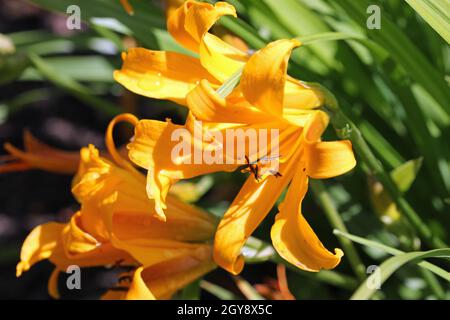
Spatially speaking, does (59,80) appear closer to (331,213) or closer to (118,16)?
(118,16)

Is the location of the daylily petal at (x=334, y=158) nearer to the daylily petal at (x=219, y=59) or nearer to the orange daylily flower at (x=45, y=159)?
the daylily petal at (x=219, y=59)

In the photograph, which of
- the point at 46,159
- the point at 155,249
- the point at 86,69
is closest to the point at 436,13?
the point at 155,249

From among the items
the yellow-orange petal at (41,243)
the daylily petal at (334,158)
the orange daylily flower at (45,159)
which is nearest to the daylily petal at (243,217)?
the daylily petal at (334,158)

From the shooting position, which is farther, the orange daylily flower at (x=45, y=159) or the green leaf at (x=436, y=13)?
the orange daylily flower at (x=45, y=159)

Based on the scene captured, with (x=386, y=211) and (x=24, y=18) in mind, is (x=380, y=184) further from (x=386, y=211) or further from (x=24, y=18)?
(x=24, y=18)

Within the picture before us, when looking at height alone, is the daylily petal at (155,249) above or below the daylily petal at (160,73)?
below

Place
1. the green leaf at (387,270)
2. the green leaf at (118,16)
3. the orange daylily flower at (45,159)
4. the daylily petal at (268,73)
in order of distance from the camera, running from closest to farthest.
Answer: the daylily petal at (268,73), the green leaf at (387,270), the green leaf at (118,16), the orange daylily flower at (45,159)

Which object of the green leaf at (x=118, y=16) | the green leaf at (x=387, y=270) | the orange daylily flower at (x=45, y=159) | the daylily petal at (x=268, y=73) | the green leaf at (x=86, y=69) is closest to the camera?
the daylily petal at (x=268, y=73)
